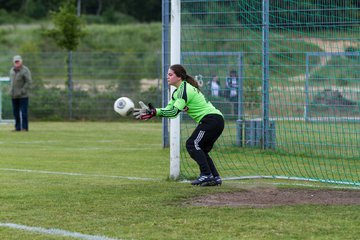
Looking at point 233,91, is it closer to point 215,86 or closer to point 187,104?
point 215,86

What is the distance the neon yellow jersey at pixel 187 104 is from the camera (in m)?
11.3

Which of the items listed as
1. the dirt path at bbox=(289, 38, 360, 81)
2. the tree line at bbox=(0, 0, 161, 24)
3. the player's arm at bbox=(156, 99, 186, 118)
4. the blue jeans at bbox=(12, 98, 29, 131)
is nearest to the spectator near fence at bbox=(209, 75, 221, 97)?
the dirt path at bbox=(289, 38, 360, 81)

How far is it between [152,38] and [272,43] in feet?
143

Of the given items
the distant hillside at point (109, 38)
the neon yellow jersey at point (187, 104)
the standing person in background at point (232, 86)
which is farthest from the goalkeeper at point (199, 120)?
the distant hillside at point (109, 38)

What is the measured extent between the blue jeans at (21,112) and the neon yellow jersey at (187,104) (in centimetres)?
1302

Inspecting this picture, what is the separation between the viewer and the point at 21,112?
24172mm

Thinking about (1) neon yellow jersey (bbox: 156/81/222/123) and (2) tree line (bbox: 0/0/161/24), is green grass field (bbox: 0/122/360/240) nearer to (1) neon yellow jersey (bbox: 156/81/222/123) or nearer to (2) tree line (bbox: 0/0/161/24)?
(1) neon yellow jersey (bbox: 156/81/222/123)

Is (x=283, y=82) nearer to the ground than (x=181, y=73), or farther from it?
nearer to the ground

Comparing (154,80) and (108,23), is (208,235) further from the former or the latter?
(108,23)

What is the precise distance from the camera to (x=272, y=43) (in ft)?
52.6

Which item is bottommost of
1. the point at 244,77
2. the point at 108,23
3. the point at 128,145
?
the point at 128,145

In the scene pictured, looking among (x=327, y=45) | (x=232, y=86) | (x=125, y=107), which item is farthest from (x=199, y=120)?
(x=232, y=86)

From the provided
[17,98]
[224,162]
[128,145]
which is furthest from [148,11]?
[224,162]

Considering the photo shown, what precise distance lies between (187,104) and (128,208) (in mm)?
2274
